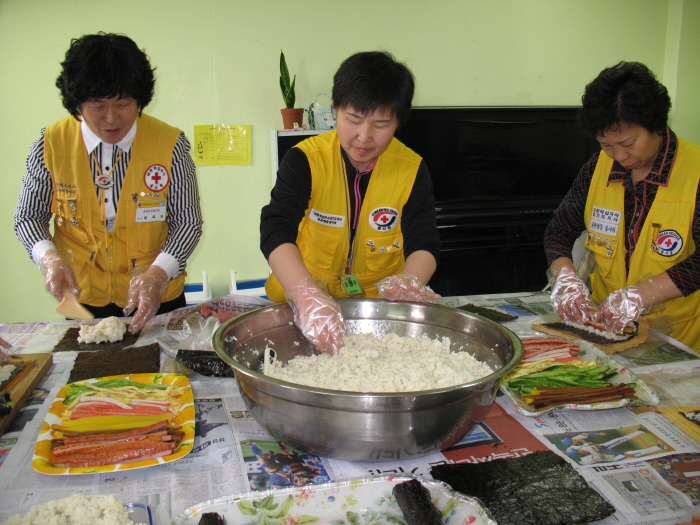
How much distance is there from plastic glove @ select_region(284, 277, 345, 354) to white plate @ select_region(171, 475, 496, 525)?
56cm

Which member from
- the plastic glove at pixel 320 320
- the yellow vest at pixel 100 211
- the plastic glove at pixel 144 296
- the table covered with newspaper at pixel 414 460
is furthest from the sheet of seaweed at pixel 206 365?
the yellow vest at pixel 100 211

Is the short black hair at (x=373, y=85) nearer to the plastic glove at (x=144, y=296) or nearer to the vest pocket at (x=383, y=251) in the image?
the vest pocket at (x=383, y=251)

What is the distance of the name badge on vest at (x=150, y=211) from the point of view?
7.51ft

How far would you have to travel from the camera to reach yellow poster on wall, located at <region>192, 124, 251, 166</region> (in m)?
4.03

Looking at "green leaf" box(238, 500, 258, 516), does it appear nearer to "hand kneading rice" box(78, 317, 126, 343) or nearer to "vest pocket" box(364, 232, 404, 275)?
"hand kneading rice" box(78, 317, 126, 343)

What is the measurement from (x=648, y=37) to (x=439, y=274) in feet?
9.40

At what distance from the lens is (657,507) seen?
1.14m

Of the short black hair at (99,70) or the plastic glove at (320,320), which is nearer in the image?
the plastic glove at (320,320)

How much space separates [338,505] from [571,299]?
1.44m

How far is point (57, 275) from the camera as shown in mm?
1994

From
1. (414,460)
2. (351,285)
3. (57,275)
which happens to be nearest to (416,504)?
(414,460)

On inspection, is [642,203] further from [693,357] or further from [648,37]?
[648,37]

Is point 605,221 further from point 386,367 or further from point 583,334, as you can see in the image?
point 386,367

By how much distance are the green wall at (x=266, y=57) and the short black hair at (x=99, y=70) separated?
6.65ft
